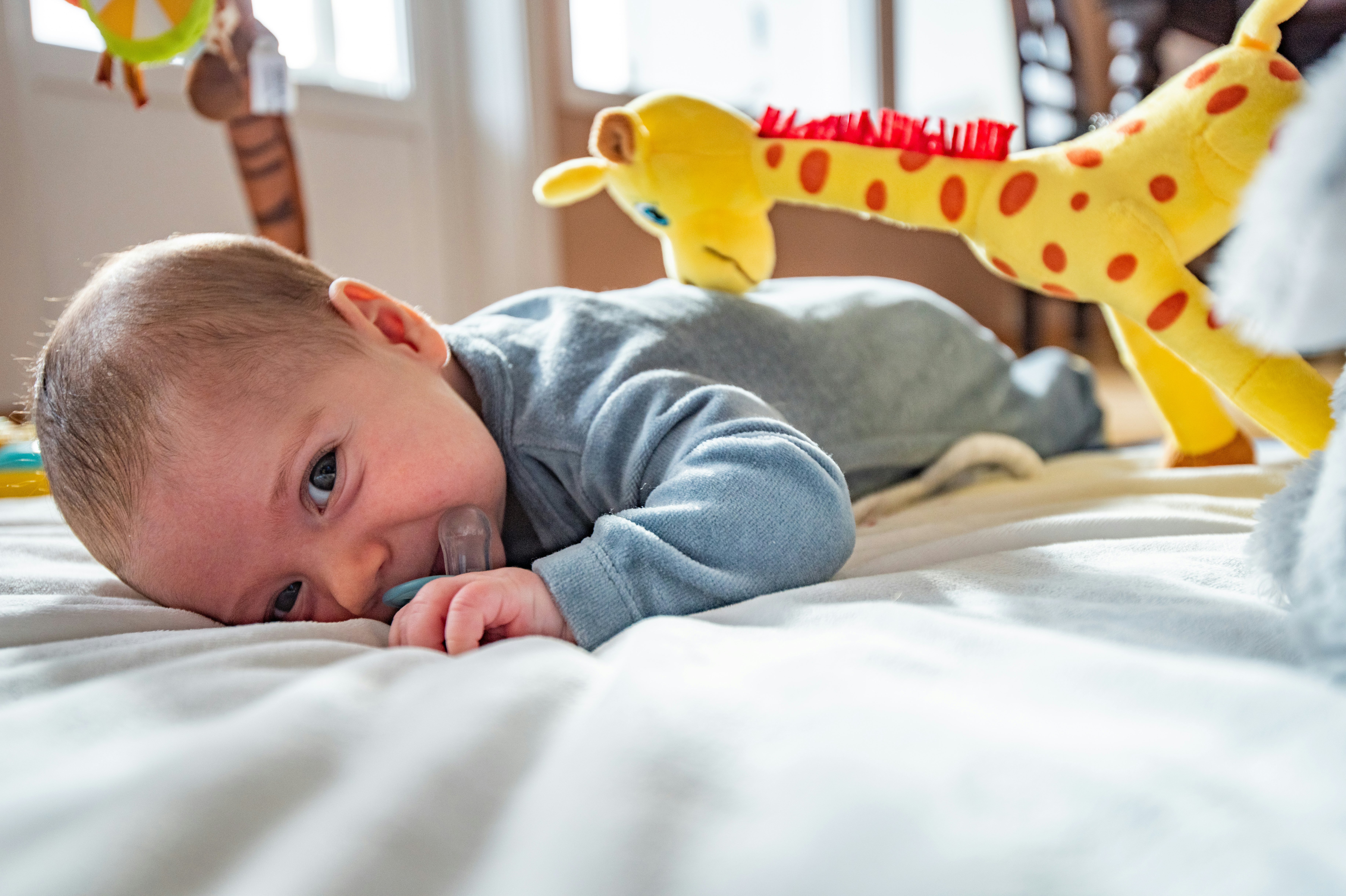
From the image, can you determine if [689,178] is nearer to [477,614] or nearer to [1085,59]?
[477,614]

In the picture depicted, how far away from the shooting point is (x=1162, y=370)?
0.92 metres

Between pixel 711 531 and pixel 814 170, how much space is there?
46 cm

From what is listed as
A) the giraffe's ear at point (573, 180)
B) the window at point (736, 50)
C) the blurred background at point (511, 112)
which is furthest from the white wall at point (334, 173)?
the giraffe's ear at point (573, 180)

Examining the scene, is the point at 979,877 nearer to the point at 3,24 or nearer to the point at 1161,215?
the point at 1161,215

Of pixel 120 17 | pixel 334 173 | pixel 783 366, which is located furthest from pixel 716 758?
pixel 334 173

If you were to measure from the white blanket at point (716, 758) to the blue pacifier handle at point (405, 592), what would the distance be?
3.5 inches

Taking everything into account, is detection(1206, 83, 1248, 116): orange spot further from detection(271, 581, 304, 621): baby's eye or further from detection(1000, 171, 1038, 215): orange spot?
detection(271, 581, 304, 621): baby's eye

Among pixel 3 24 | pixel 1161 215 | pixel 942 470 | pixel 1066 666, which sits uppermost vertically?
pixel 3 24

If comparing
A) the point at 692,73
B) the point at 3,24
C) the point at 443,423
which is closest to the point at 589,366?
the point at 443,423

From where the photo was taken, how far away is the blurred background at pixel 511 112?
164 centimetres

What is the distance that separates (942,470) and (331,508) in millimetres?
604

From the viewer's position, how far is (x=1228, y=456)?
94 cm

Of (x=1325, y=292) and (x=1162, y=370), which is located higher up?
(x=1325, y=292)

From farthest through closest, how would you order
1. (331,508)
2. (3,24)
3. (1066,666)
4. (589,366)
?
1. (3,24)
2. (589,366)
3. (331,508)
4. (1066,666)
